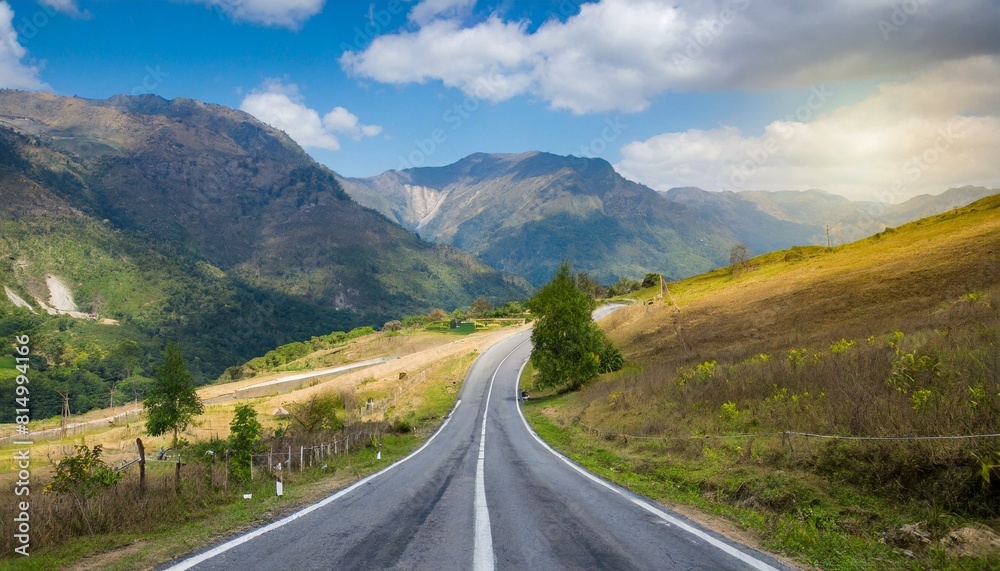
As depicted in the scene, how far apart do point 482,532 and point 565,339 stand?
121 feet

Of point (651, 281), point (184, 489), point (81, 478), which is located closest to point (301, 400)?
point (184, 489)

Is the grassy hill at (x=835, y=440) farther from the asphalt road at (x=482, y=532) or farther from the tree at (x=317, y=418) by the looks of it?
the tree at (x=317, y=418)

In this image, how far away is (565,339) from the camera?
44.1 metres

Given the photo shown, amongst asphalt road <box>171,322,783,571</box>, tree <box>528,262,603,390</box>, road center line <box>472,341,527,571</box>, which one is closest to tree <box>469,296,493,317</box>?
tree <box>528,262,603,390</box>

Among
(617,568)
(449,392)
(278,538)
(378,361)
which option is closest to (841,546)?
(617,568)

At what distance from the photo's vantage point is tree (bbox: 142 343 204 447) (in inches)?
1845

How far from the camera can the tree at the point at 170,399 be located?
46.9 meters

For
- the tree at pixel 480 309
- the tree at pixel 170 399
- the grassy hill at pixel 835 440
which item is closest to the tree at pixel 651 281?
the tree at pixel 480 309

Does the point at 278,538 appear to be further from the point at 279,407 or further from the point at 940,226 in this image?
the point at 940,226

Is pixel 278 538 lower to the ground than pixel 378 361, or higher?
higher

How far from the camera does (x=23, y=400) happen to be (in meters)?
10.8

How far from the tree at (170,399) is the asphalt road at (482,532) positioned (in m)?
43.7

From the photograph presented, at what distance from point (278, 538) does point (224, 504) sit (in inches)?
198

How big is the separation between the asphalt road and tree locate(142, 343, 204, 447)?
43690mm
